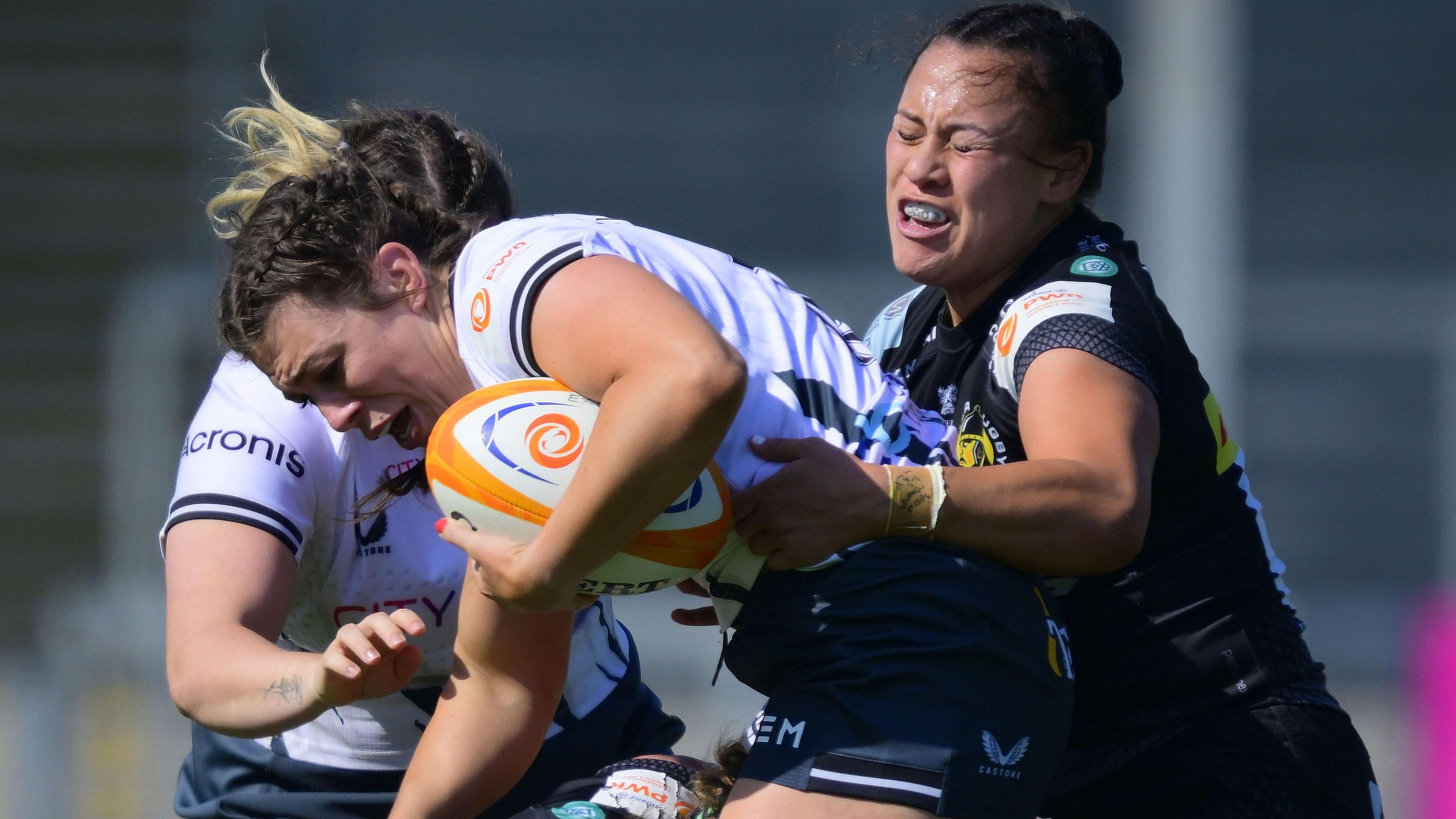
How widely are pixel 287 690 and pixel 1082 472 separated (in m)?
1.26

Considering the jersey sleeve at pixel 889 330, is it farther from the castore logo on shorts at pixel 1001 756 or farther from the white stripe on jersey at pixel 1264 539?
the castore logo on shorts at pixel 1001 756

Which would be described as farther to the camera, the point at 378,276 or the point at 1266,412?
the point at 1266,412

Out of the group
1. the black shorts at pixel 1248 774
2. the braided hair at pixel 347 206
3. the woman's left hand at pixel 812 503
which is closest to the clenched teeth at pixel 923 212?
the woman's left hand at pixel 812 503

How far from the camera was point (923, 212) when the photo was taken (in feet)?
8.82

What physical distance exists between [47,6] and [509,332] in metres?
9.13

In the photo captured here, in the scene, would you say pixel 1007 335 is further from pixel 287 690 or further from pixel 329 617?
pixel 329 617

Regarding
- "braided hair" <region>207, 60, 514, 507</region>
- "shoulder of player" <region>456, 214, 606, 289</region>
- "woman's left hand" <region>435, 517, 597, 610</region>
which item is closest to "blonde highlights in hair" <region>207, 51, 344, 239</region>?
"braided hair" <region>207, 60, 514, 507</region>

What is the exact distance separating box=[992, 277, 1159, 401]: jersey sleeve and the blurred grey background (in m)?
4.92

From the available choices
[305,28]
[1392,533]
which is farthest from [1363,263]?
[305,28]

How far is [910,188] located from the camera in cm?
271

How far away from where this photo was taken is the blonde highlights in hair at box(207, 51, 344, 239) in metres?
2.75

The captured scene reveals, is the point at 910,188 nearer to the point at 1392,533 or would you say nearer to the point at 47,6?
the point at 1392,533

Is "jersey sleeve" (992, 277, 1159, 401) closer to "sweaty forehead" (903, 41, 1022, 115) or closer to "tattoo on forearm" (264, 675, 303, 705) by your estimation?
"sweaty forehead" (903, 41, 1022, 115)

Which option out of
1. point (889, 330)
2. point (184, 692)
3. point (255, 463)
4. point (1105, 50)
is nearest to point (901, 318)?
point (889, 330)
